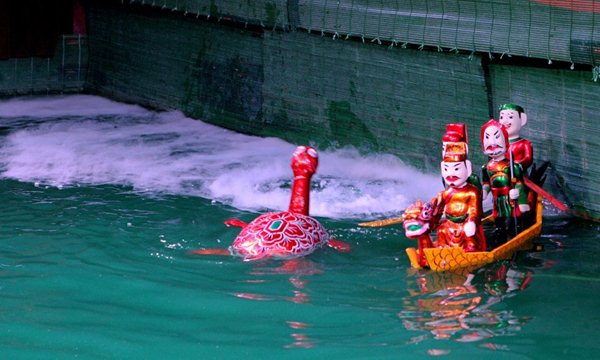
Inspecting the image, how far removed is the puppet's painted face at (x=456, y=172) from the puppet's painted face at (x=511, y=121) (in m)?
1.12

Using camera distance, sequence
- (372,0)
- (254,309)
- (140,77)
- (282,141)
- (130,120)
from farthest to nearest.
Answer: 1. (140,77)
2. (130,120)
3. (282,141)
4. (372,0)
5. (254,309)

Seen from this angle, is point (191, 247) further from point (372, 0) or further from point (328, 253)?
point (372, 0)

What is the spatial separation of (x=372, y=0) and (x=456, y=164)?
10.9 ft

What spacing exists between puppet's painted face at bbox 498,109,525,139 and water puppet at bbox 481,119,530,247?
0.20 metres

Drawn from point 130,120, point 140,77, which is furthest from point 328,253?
point 140,77

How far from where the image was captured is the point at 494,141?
783 centimetres

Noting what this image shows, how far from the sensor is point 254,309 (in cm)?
636

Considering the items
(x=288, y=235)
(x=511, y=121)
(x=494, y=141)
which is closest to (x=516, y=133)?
(x=511, y=121)

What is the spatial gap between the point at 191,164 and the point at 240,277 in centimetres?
368

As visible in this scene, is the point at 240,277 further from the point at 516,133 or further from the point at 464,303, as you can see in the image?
the point at 516,133

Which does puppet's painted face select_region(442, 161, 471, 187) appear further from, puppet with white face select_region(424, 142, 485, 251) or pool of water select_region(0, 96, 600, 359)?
pool of water select_region(0, 96, 600, 359)

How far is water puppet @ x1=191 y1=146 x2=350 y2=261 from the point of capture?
734 centimetres

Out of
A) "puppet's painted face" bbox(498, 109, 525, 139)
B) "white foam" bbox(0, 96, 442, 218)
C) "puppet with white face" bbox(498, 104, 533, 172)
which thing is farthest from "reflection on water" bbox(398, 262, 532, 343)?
"white foam" bbox(0, 96, 442, 218)

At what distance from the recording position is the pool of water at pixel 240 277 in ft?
19.2
